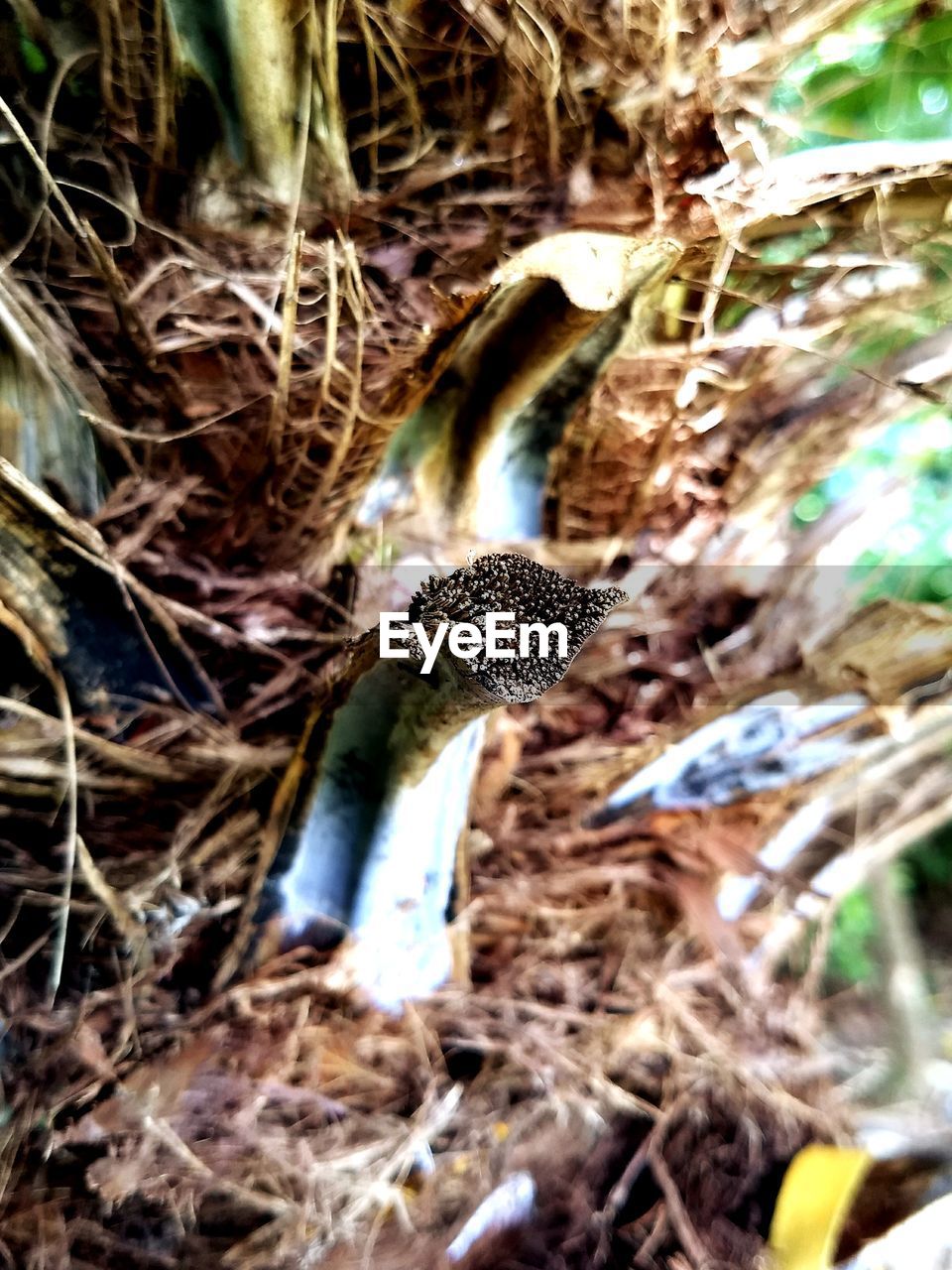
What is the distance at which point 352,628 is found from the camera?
707mm

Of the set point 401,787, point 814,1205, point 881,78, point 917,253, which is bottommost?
point 814,1205

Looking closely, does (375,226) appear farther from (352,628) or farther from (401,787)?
(401,787)

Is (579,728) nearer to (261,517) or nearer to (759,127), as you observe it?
(261,517)

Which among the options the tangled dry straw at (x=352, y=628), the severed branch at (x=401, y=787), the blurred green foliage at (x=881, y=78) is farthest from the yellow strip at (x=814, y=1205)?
the blurred green foliage at (x=881, y=78)

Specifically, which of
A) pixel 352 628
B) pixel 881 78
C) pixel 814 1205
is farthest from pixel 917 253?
pixel 814 1205

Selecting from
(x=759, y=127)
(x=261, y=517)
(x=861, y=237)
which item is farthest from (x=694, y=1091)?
(x=759, y=127)

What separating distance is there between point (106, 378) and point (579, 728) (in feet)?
1.90

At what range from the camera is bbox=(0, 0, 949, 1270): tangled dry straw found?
637 mm

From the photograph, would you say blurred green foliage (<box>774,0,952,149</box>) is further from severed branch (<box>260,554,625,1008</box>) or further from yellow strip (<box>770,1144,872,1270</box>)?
yellow strip (<box>770,1144,872,1270</box>)

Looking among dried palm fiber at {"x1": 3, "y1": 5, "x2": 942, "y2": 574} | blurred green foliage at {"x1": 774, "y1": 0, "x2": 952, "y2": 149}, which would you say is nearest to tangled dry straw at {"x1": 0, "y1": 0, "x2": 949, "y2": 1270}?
dried palm fiber at {"x1": 3, "y1": 5, "x2": 942, "y2": 574}

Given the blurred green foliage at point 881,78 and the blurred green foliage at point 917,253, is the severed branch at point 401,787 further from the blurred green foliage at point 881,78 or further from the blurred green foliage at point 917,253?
the blurred green foliage at point 881,78

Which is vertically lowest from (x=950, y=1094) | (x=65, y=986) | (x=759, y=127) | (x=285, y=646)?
(x=950, y=1094)

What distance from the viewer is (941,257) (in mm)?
853

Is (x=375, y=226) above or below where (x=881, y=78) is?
below
